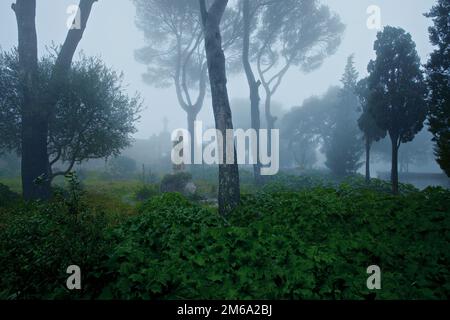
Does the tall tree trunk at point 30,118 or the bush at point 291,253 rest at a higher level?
the tall tree trunk at point 30,118

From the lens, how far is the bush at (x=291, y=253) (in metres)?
3.62

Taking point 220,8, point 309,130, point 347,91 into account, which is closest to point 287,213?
point 220,8

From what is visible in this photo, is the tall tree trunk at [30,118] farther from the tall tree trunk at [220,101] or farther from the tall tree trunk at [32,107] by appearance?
the tall tree trunk at [220,101]

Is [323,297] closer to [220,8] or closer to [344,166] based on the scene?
[220,8]

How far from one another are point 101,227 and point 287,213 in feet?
13.6

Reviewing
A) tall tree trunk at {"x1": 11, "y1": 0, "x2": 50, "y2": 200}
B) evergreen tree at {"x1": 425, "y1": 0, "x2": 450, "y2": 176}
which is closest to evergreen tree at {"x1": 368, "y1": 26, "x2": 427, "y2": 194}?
evergreen tree at {"x1": 425, "y1": 0, "x2": 450, "y2": 176}

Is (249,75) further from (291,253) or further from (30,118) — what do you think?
(291,253)

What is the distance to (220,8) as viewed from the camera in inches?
338

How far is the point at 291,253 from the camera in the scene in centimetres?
439

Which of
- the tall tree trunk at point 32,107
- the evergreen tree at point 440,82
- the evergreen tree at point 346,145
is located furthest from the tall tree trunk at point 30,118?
the evergreen tree at point 346,145

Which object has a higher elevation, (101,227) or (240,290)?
(101,227)

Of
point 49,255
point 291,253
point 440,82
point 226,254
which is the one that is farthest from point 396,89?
point 49,255

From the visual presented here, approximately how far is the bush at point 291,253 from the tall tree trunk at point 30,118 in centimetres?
701

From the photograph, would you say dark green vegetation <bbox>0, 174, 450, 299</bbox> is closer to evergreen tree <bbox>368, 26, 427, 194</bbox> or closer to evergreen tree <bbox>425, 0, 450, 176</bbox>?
evergreen tree <bbox>425, 0, 450, 176</bbox>
